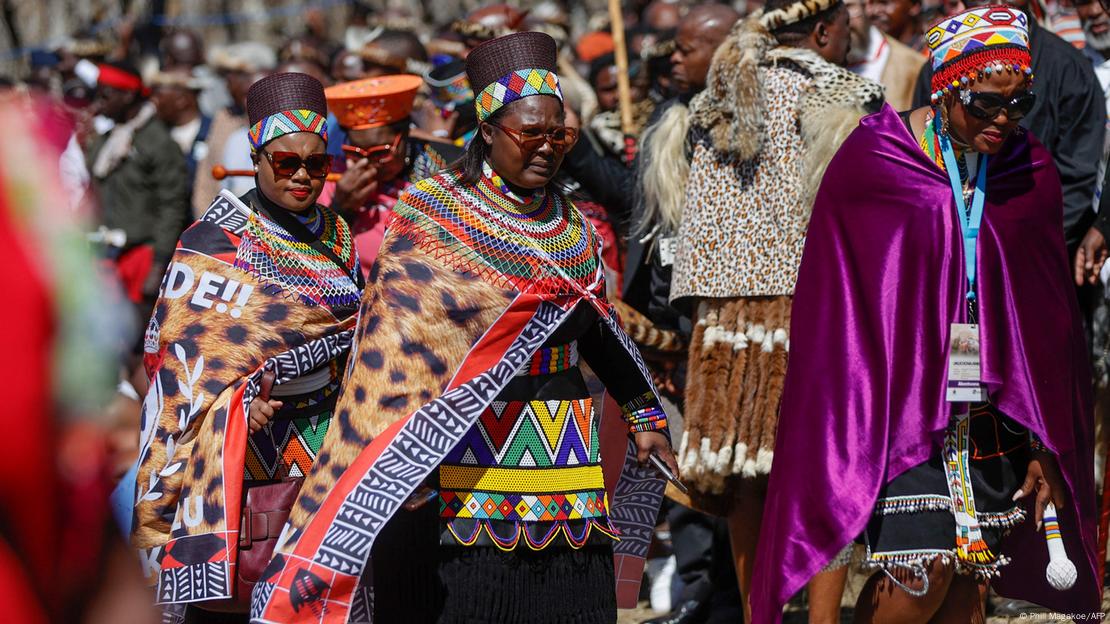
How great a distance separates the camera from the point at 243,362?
525cm

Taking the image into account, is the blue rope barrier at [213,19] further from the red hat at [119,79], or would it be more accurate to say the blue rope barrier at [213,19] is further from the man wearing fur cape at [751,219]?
the man wearing fur cape at [751,219]

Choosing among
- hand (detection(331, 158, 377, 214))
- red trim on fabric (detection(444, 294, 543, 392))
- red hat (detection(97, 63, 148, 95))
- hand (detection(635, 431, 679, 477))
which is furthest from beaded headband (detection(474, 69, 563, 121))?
red hat (detection(97, 63, 148, 95))

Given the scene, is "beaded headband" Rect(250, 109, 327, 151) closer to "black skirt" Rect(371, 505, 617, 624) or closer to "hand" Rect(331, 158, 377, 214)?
"hand" Rect(331, 158, 377, 214)

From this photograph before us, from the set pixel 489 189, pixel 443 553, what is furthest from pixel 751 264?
pixel 443 553

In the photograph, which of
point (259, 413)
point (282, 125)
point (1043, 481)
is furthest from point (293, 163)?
point (1043, 481)

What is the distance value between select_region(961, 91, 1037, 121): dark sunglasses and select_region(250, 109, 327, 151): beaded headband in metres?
2.32

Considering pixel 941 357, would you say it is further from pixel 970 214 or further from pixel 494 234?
pixel 494 234

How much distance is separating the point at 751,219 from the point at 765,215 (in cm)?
6

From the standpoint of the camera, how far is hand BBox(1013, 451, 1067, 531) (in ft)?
16.2

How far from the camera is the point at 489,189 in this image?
484 centimetres

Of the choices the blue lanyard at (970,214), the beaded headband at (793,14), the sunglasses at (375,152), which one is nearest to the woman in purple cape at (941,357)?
the blue lanyard at (970,214)

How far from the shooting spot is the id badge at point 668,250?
22.2ft

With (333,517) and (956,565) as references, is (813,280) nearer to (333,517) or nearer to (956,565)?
(956,565)

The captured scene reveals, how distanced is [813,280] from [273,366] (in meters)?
1.84
